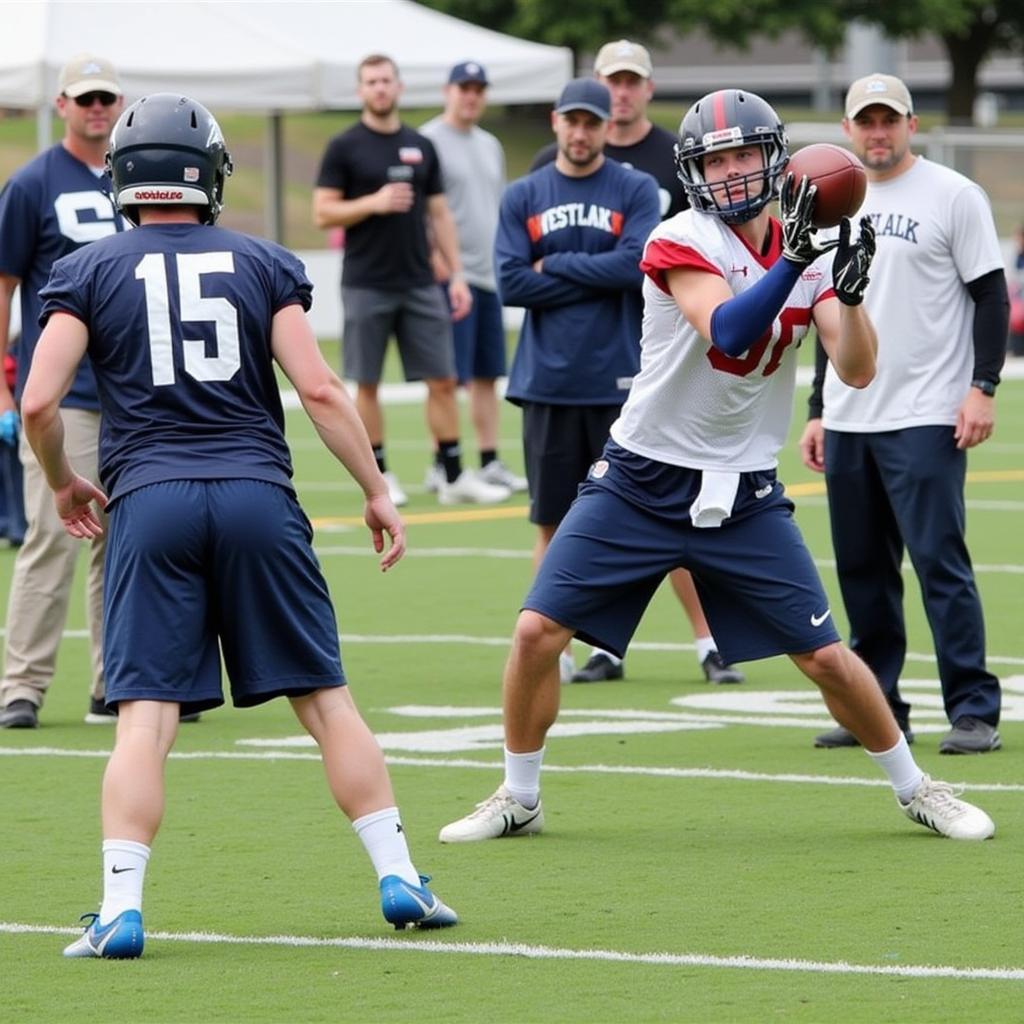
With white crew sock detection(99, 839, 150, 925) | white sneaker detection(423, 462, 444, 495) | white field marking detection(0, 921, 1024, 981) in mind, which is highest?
white crew sock detection(99, 839, 150, 925)

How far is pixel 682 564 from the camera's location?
696 centimetres

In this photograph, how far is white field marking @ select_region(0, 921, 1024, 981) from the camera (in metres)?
5.49

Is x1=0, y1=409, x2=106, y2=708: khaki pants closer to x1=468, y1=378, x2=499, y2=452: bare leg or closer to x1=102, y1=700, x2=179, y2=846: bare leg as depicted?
x1=102, y1=700, x2=179, y2=846: bare leg

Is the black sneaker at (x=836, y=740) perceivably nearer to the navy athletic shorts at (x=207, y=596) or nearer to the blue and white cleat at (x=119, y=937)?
the navy athletic shorts at (x=207, y=596)

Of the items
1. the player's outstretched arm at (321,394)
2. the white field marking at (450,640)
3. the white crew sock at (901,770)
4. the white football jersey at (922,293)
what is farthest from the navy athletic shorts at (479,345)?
the player's outstretched arm at (321,394)

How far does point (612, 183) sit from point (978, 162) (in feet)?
89.5

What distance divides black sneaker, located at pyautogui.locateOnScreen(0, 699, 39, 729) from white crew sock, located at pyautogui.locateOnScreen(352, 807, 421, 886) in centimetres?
339

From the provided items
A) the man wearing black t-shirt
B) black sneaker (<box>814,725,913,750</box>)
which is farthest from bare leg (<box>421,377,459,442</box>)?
black sneaker (<box>814,725,913,750</box>)

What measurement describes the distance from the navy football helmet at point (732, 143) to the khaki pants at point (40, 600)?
3.13 meters

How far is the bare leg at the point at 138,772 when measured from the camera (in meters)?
5.73

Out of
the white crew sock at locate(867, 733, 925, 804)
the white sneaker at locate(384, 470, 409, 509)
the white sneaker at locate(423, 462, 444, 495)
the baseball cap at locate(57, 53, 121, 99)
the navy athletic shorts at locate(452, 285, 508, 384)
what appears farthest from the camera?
the navy athletic shorts at locate(452, 285, 508, 384)

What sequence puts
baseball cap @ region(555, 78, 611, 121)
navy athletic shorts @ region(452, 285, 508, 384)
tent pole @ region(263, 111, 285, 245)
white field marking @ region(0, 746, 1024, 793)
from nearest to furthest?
white field marking @ region(0, 746, 1024, 793) < baseball cap @ region(555, 78, 611, 121) < navy athletic shorts @ region(452, 285, 508, 384) < tent pole @ region(263, 111, 285, 245)

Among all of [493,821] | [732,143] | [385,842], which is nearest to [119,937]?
[385,842]

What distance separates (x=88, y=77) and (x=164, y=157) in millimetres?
3078
